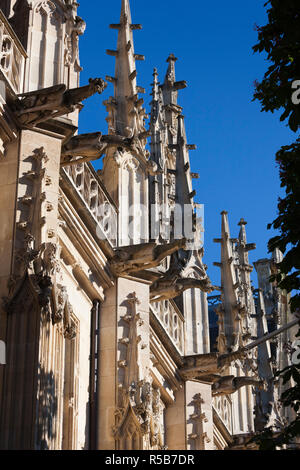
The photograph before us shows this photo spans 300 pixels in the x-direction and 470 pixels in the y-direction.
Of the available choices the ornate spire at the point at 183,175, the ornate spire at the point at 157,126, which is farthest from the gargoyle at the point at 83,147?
the ornate spire at the point at 157,126

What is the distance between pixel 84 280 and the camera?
1719cm

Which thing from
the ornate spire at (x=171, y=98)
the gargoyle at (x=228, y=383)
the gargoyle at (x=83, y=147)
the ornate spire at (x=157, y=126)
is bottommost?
the gargoyle at (x=228, y=383)

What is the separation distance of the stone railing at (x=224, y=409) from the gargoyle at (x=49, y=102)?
12410mm

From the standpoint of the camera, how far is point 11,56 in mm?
15422

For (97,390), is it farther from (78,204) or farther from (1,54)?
(1,54)

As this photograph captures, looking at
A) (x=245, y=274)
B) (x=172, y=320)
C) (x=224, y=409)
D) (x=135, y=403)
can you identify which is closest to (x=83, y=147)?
(x=135, y=403)

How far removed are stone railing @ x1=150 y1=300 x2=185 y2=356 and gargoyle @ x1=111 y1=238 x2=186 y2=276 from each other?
9.11 feet

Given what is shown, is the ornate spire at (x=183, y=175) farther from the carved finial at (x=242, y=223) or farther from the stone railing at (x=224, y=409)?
the carved finial at (x=242, y=223)

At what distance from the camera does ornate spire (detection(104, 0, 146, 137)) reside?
65.8ft

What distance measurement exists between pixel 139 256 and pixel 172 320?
4.45m

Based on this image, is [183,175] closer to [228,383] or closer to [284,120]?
[228,383]

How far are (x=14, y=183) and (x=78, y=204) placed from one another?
96.4 inches

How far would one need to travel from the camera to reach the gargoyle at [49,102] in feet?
48.0
